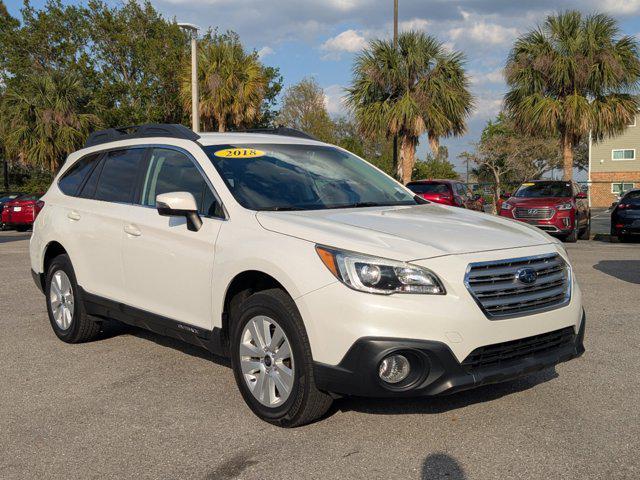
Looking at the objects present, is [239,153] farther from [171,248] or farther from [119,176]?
[119,176]

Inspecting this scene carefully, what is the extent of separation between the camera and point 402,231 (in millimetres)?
3854

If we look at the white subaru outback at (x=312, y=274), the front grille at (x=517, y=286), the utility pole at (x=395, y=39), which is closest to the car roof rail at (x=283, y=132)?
the white subaru outback at (x=312, y=274)

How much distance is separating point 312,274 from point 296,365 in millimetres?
507

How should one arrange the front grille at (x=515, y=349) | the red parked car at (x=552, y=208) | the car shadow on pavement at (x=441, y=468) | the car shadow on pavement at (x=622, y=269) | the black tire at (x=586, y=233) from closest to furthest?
the car shadow on pavement at (x=441, y=468)
the front grille at (x=515, y=349)
the car shadow on pavement at (x=622, y=269)
the red parked car at (x=552, y=208)
the black tire at (x=586, y=233)

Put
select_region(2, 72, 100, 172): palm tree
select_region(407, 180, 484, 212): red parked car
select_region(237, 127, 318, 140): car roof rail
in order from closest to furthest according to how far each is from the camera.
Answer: select_region(237, 127, 318, 140): car roof rail < select_region(407, 180, 484, 212): red parked car < select_region(2, 72, 100, 172): palm tree

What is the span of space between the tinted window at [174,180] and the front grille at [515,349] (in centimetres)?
187

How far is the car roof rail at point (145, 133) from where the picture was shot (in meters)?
5.04

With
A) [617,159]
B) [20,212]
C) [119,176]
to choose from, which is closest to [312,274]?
[119,176]

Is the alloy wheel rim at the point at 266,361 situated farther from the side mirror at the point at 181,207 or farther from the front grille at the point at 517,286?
the front grille at the point at 517,286

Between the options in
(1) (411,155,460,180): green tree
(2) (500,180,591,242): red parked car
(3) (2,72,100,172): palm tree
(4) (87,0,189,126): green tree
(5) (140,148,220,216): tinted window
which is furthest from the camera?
(1) (411,155,460,180): green tree

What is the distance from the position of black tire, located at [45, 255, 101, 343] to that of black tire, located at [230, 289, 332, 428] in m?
2.31

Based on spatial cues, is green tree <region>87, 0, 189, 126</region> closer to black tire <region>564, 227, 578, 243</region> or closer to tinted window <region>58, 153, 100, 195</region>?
black tire <region>564, 227, 578, 243</region>

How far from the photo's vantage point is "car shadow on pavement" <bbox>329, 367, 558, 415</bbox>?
4202 millimetres

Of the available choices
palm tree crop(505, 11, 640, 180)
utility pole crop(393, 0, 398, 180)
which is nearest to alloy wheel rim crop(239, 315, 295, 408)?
palm tree crop(505, 11, 640, 180)
